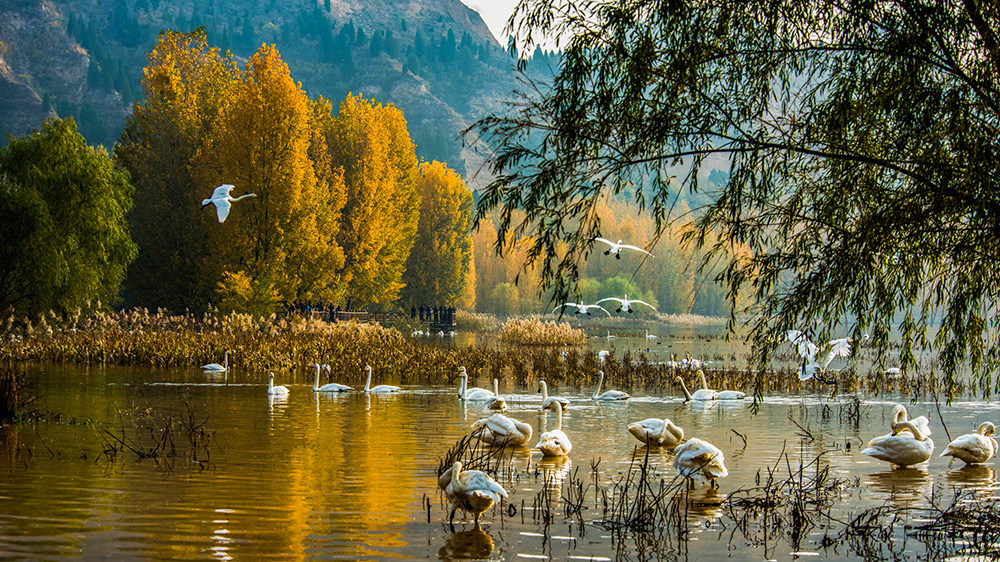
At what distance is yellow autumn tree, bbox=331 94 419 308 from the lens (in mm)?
46562

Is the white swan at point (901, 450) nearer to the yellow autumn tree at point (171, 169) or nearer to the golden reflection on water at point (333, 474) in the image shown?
the golden reflection on water at point (333, 474)

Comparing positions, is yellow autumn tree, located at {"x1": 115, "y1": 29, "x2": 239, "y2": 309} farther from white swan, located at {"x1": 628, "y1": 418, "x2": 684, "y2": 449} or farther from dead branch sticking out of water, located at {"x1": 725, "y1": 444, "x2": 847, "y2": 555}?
dead branch sticking out of water, located at {"x1": 725, "y1": 444, "x2": 847, "y2": 555}

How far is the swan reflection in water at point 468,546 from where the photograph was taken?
6996 millimetres

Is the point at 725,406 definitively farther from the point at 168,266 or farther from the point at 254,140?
the point at 168,266

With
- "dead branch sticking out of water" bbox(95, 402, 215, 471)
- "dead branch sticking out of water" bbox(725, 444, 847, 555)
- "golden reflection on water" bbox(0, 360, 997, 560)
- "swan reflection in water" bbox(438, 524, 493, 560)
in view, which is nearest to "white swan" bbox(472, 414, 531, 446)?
"golden reflection on water" bbox(0, 360, 997, 560)

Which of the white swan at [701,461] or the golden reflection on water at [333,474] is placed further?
the white swan at [701,461]

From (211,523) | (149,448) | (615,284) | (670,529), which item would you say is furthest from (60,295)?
(615,284)

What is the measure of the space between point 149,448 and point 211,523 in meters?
4.27

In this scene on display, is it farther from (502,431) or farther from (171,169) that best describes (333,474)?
(171,169)

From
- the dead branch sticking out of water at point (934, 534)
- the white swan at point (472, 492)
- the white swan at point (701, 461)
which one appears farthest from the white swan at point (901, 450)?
the white swan at point (472, 492)

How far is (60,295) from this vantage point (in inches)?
1235

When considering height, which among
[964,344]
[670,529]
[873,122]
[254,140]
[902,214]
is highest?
[254,140]

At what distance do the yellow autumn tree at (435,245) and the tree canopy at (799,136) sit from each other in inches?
2199

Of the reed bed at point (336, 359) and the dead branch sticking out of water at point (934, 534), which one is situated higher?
the reed bed at point (336, 359)
